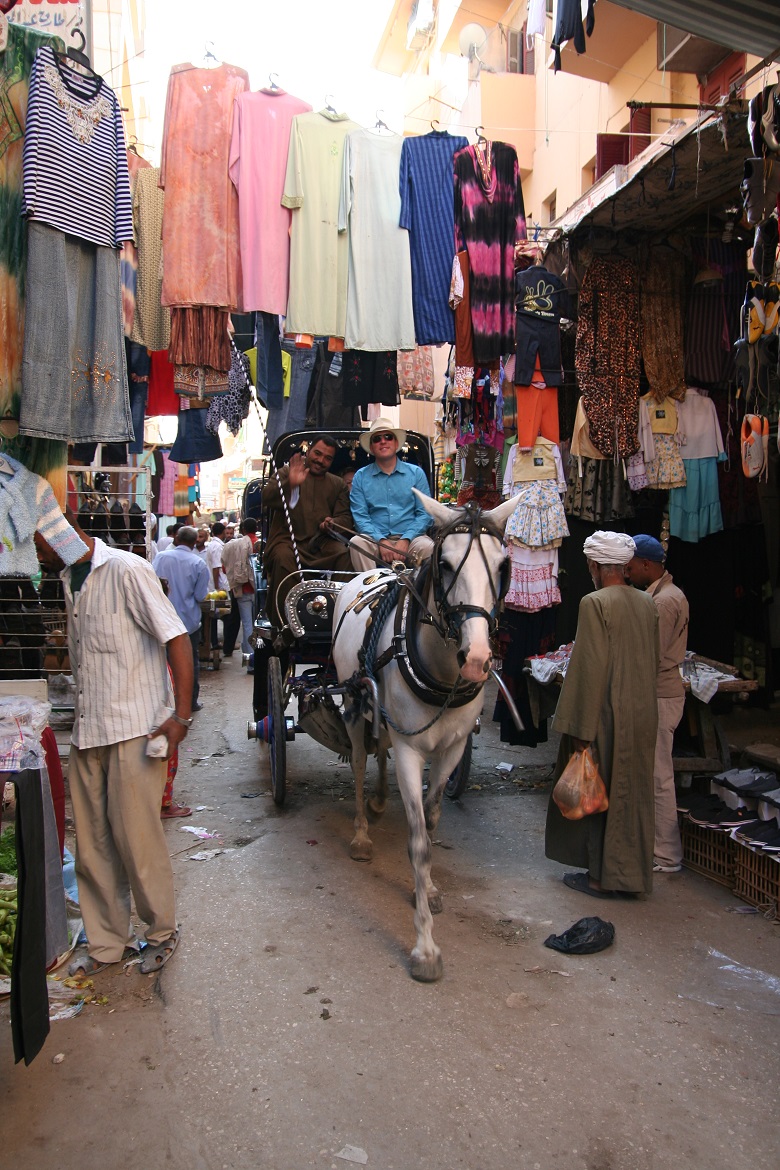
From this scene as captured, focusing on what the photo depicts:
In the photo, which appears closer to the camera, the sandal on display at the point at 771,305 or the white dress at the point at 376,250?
the sandal on display at the point at 771,305

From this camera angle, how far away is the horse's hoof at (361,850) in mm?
5332

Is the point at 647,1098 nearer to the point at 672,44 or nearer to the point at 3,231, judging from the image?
→ the point at 3,231

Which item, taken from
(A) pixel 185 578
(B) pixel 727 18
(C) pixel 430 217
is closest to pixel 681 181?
(B) pixel 727 18

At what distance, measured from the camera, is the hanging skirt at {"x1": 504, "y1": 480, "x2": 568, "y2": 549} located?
7039mm

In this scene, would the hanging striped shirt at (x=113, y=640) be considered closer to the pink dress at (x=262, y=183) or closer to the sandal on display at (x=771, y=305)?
the pink dress at (x=262, y=183)

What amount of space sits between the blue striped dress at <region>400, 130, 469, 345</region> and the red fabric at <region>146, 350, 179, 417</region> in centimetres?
242

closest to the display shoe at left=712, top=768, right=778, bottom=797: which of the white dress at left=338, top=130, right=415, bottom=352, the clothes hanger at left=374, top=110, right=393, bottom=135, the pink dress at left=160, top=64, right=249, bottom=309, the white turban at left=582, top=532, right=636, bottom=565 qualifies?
the white turban at left=582, top=532, right=636, bottom=565

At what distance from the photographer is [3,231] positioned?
392cm

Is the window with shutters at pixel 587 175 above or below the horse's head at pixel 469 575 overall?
above

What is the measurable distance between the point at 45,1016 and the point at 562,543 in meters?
5.55

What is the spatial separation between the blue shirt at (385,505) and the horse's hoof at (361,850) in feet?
6.98

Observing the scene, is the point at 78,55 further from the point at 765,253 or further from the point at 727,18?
the point at 765,253

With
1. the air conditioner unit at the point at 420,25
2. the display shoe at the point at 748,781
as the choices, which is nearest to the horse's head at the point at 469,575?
the display shoe at the point at 748,781

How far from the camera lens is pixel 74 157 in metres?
3.94
